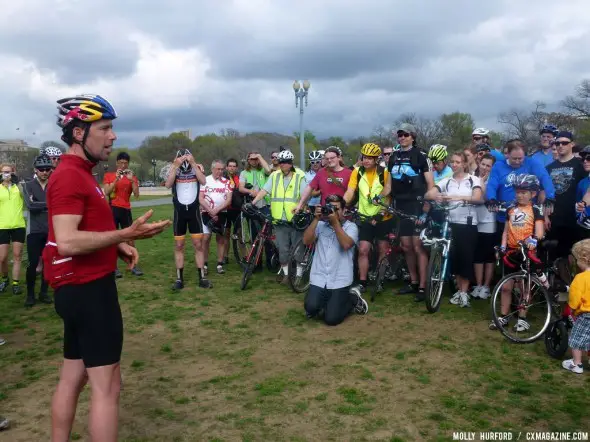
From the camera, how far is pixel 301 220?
7.69m

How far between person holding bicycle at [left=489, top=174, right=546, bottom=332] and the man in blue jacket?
1.33ft

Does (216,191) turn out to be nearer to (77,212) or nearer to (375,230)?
(375,230)

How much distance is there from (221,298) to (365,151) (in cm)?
307

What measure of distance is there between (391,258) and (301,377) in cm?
357

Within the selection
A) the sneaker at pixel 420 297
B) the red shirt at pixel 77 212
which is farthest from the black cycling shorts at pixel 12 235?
the sneaker at pixel 420 297

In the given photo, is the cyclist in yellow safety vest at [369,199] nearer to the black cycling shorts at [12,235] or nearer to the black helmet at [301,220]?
the black helmet at [301,220]

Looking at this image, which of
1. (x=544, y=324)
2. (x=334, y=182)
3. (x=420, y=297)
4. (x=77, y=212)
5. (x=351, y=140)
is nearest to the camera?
(x=77, y=212)

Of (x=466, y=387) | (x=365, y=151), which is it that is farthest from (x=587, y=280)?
(x=365, y=151)

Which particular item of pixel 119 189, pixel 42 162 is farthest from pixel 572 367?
pixel 119 189

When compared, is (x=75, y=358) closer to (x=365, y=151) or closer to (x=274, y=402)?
(x=274, y=402)

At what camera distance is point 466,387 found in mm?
4234

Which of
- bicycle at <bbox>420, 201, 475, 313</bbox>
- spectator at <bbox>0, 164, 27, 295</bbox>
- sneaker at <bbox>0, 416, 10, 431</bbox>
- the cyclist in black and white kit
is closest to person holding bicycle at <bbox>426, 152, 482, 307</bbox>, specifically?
bicycle at <bbox>420, 201, 475, 313</bbox>

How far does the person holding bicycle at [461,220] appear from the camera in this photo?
657 centimetres

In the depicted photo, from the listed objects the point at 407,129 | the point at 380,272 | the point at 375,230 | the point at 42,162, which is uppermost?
the point at 407,129
